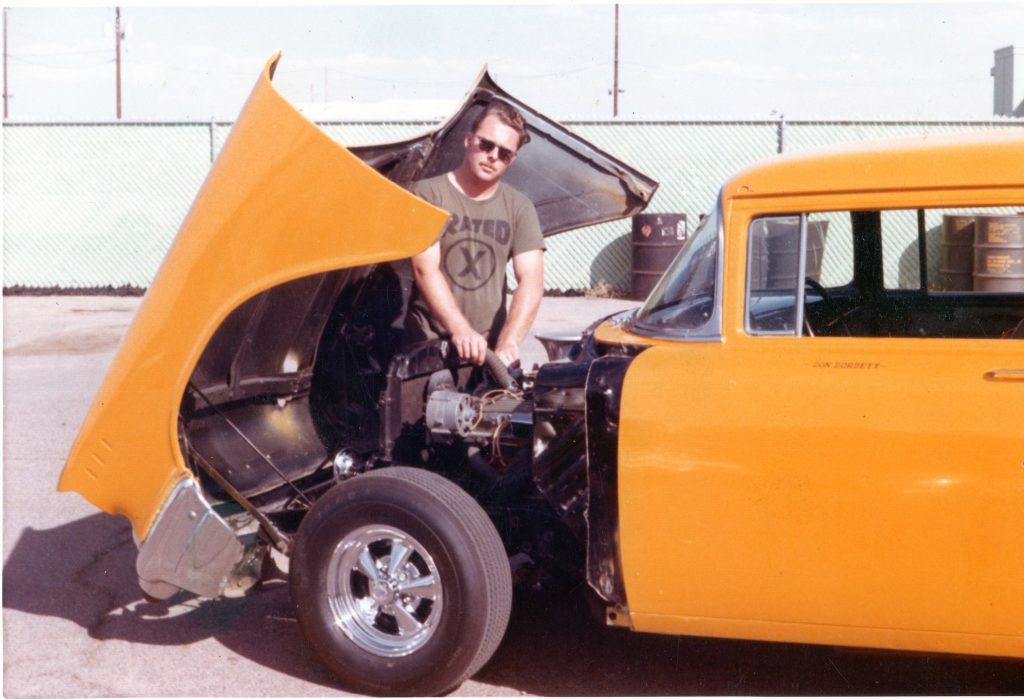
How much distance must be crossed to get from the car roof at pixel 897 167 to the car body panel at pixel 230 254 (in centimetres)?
107

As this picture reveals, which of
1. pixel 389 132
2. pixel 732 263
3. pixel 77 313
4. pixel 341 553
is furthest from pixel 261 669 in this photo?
pixel 389 132

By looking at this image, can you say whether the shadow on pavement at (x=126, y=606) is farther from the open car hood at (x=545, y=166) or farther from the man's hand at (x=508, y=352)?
the open car hood at (x=545, y=166)

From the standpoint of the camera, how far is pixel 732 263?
12.0 ft

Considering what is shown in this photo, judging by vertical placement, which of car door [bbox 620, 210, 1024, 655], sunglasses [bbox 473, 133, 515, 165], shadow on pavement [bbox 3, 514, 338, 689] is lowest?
shadow on pavement [bbox 3, 514, 338, 689]

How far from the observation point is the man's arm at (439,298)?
15.5ft

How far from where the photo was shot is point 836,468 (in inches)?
131

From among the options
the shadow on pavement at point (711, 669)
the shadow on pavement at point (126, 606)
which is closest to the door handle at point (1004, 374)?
the shadow on pavement at point (711, 669)

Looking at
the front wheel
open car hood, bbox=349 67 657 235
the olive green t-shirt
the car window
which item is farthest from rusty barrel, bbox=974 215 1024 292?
the front wheel

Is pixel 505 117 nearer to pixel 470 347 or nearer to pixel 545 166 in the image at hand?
pixel 545 166

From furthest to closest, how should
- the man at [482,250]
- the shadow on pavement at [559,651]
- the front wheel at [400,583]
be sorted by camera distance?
the man at [482,250] → the shadow on pavement at [559,651] → the front wheel at [400,583]

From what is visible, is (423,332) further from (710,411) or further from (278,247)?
(710,411)

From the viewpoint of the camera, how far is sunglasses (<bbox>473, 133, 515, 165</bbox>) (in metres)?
4.95

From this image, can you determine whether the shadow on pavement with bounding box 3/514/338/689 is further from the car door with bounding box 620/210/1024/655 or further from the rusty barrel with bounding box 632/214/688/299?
the rusty barrel with bounding box 632/214/688/299

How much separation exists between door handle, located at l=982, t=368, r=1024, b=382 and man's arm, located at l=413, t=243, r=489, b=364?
2.02 meters
